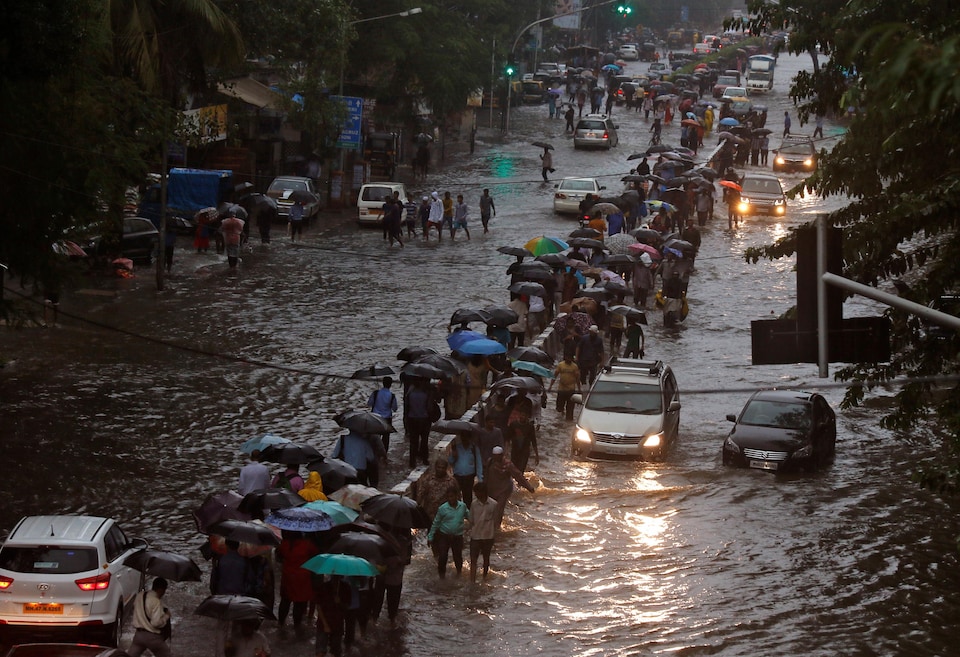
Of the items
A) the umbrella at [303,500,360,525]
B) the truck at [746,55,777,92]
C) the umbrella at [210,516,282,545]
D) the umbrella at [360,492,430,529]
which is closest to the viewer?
the umbrella at [210,516,282,545]

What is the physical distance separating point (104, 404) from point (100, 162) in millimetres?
5152

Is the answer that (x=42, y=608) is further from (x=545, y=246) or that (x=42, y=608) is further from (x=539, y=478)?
(x=545, y=246)

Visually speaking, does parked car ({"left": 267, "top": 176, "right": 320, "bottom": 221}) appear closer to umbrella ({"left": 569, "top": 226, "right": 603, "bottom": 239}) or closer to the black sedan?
umbrella ({"left": 569, "top": 226, "right": 603, "bottom": 239})

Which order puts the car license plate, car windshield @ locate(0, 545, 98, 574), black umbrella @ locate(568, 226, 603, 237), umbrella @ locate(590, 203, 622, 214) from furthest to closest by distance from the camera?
umbrella @ locate(590, 203, 622, 214) < black umbrella @ locate(568, 226, 603, 237) < car windshield @ locate(0, 545, 98, 574) < the car license plate

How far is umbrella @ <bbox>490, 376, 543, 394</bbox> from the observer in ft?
72.9

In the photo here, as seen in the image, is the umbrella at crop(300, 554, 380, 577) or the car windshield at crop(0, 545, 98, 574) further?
the umbrella at crop(300, 554, 380, 577)

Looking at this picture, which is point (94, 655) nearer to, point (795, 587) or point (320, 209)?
point (795, 587)

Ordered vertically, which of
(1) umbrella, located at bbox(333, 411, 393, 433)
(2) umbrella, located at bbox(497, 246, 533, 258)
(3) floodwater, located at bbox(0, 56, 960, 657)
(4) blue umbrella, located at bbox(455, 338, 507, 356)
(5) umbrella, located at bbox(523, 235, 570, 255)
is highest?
(5) umbrella, located at bbox(523, 235, 570, 255)

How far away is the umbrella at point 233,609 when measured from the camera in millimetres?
12039

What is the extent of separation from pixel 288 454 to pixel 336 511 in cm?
253

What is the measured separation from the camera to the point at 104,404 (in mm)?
24422

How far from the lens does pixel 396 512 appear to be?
15.4 metres

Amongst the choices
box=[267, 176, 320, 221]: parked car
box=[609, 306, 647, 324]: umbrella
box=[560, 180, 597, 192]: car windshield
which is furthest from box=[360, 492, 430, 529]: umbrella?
box=[560, 180, 597, 192]: car windshield

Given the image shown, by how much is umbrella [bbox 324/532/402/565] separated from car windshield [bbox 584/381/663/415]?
33.4ft
